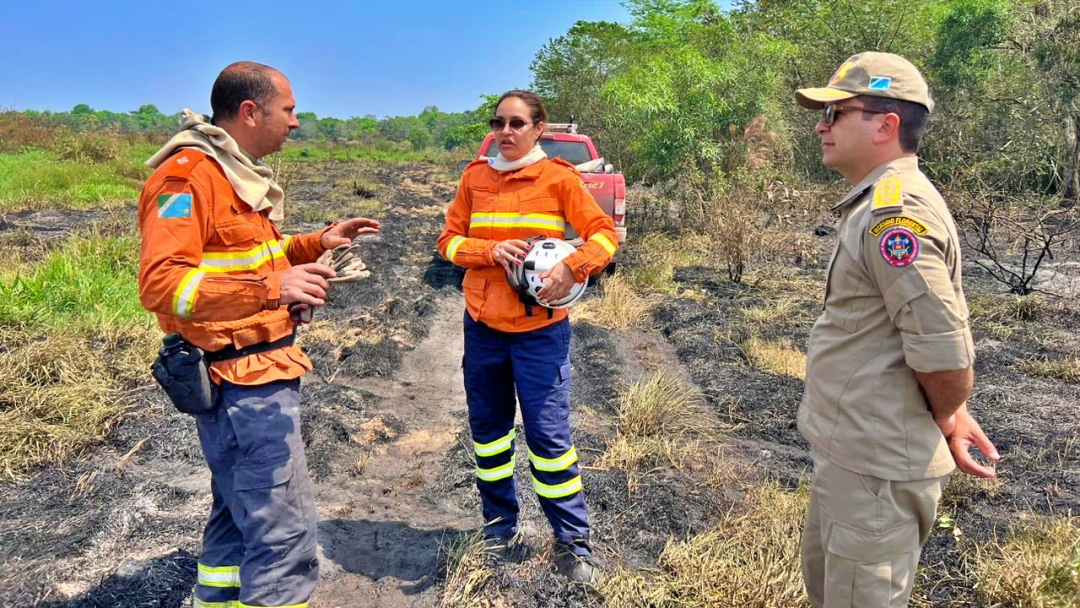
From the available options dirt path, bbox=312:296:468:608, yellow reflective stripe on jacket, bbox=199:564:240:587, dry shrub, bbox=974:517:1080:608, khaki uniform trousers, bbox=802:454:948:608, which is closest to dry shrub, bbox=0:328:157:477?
dirt path, bbox=312:296:468:608

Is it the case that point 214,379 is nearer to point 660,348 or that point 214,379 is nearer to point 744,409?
point 744,409

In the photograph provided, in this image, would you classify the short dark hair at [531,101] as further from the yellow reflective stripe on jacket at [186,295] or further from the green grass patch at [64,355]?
the green grass patch at [64,355]

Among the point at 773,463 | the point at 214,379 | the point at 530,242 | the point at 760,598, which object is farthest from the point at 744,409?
the point at 214,379

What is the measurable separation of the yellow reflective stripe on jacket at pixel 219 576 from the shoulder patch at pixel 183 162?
4.35ft

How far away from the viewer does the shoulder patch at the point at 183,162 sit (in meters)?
1.94

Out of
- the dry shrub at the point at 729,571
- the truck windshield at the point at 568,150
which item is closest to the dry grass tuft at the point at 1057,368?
the dry shrub at the point at 729,571

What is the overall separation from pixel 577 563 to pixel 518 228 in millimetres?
1442

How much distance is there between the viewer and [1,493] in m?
3.46

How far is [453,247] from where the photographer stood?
289cm

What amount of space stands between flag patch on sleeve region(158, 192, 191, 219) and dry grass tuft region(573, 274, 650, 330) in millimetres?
5450

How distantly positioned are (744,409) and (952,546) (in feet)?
6.59

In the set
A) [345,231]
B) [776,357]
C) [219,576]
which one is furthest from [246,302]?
[776,357]

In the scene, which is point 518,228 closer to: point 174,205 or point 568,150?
point 174,205

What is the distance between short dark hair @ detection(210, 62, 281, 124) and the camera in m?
2.10
